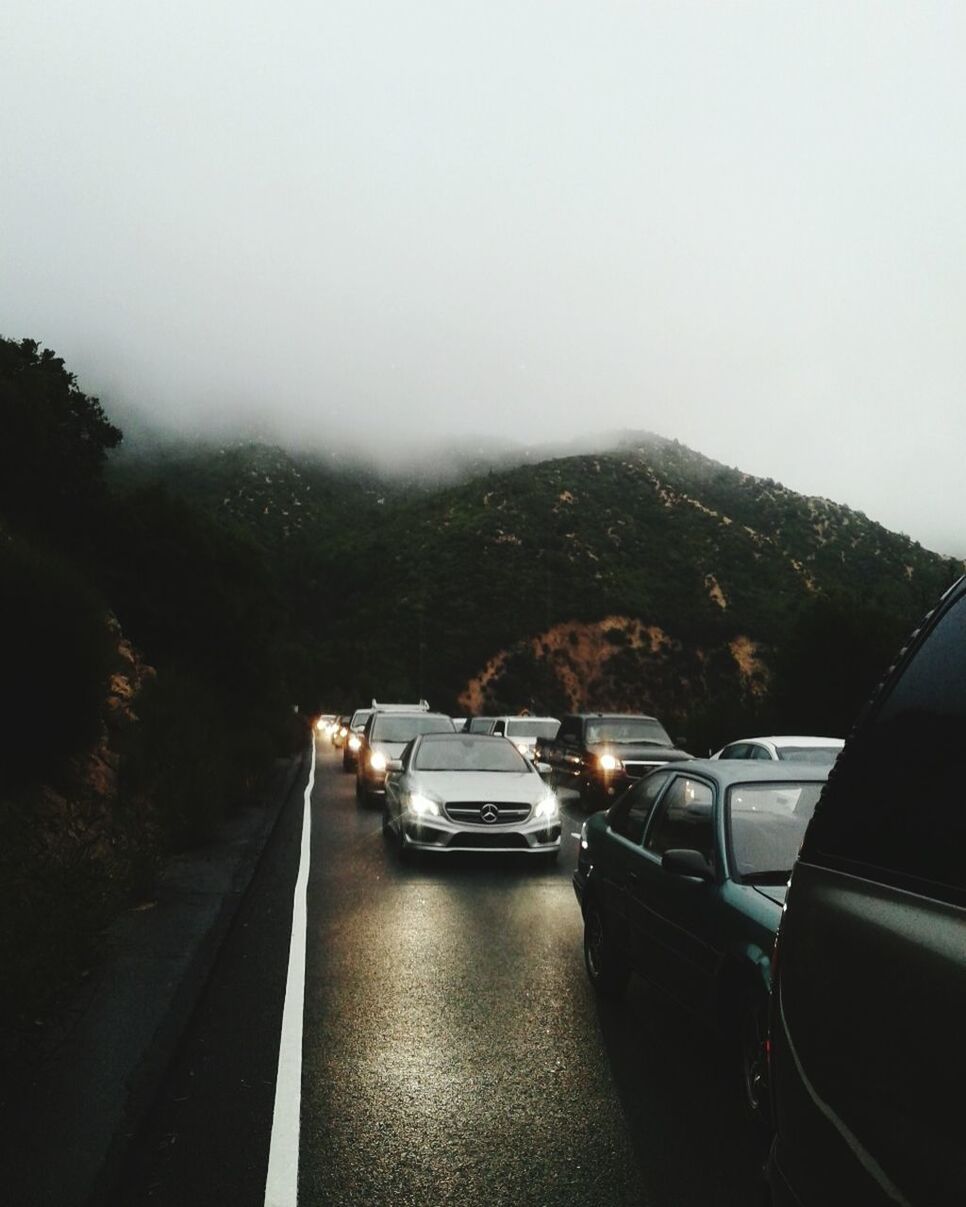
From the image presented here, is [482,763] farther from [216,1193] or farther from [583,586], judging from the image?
[583,586]

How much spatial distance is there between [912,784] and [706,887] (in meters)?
3.49

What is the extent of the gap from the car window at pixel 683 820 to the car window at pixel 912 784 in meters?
3.59

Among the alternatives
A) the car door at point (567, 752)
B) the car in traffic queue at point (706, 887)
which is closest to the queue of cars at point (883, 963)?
the car in traffic queue at point (706, 887)

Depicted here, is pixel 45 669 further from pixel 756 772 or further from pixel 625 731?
pixel 625 731

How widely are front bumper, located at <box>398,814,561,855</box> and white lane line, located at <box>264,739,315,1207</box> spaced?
3.30 meters

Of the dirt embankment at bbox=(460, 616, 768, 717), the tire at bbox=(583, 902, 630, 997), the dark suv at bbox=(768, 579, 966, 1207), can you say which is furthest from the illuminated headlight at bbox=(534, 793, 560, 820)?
the dirt embankment at bbox=(460, 616, 768, 717)

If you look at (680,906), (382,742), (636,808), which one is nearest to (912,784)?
(680,906)

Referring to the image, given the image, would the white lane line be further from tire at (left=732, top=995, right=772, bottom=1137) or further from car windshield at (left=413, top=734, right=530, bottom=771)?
car windshield at (left=413, top=734, right=530, bottom=771)

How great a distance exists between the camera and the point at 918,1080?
1771mm

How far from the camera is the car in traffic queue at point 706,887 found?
15.9 ft

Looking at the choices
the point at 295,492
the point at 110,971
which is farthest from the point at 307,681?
the point at 110,971

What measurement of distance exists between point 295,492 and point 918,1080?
103080mm

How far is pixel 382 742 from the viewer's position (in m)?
21.3

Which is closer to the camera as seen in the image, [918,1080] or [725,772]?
[918,1080]
